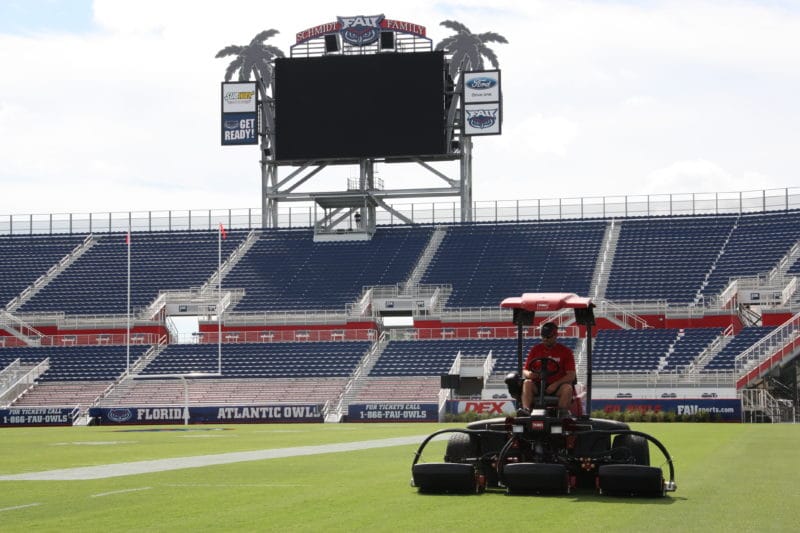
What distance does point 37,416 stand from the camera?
59.8 m

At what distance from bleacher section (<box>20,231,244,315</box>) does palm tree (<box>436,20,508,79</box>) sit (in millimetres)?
17949

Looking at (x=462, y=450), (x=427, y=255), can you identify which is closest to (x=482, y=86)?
(x=427, y=255)

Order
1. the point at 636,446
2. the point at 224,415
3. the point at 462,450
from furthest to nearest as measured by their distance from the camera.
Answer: the point at 224,415 < the point at 462,450 < the point at 636,446

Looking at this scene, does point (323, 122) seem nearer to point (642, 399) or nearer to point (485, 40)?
point (485, 40)

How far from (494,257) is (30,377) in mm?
26801

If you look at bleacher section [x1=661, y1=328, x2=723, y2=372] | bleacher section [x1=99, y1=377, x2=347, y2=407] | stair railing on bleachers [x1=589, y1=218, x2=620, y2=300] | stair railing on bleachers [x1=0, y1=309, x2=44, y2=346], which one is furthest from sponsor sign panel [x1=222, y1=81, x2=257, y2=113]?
bleacher section [x1=661, y1=328, x2=723, y2=372]

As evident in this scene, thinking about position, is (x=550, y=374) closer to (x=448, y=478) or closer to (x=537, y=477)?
(x=537, y=477)

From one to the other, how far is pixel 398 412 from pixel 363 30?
27.3m

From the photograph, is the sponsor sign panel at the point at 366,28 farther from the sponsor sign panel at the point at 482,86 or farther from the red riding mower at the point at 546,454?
the red riding mower at the point at 546,454

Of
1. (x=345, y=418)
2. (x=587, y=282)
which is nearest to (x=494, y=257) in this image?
(x=587, y=282)

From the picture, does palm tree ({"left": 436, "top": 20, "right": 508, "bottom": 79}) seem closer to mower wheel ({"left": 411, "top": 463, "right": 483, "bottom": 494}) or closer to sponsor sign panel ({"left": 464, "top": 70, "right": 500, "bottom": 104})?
sponsor sign panel ({"left": 464, "top": 70, "right": 500, "bottom": 104})

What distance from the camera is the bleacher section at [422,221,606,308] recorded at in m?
71.4

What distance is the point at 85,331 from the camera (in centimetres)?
7350

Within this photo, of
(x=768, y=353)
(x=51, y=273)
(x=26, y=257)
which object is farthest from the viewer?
(x=26, y=257)
